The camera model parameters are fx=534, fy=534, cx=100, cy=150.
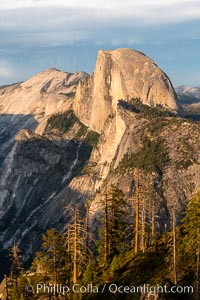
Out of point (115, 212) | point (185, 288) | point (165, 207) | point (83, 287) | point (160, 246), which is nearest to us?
point (185, 288)

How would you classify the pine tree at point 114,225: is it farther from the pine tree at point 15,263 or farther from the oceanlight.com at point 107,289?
the pine tree at point 15,263

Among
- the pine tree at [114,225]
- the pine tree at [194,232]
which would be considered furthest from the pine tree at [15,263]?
the pine tree at [194,232]

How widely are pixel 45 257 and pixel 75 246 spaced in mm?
10629

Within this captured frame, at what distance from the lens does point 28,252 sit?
646ft

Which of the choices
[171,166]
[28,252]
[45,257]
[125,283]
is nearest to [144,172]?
[171,166]

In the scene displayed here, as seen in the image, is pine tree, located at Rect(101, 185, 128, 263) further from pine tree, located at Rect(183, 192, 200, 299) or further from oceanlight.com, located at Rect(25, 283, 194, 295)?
pine tree, located at Rect(183, 192, 200, 299)

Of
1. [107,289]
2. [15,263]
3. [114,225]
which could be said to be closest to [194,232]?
[107,289]

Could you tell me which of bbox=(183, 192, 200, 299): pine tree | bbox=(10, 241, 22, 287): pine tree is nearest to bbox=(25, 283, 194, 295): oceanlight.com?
bbox=(10, 241, 22, 287): pine tree

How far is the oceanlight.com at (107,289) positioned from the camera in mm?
42906

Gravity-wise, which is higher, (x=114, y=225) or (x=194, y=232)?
(x=114, y=225)

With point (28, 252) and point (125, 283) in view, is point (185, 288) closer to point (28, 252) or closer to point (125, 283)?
point (125, 283)

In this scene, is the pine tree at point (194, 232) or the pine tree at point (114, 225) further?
the pine tree at point (114, 225)

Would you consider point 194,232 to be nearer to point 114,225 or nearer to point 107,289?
point 107,289

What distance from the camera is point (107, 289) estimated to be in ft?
164
